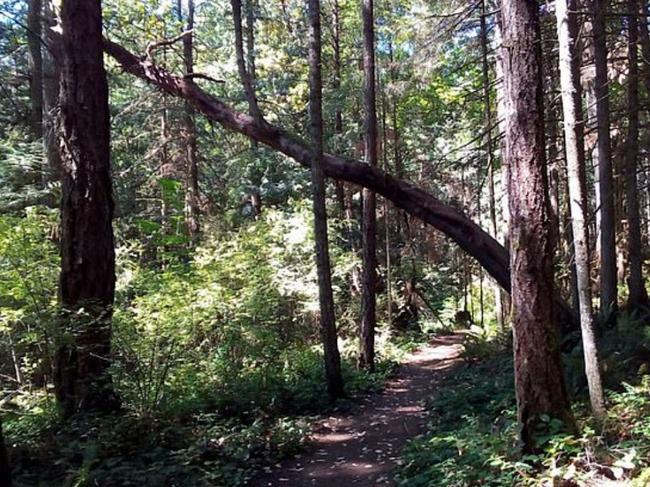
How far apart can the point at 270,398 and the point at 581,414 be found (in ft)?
15.6

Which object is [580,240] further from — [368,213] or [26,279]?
[26,279]

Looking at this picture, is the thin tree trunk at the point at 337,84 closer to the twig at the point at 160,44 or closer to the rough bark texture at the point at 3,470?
the twig at the point at 160,44

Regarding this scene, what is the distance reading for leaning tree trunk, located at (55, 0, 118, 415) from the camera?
6.73 meters

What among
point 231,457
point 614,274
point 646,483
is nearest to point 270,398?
point 231,457

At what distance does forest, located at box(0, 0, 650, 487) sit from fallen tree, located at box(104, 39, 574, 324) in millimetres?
41

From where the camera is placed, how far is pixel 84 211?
6859 mm

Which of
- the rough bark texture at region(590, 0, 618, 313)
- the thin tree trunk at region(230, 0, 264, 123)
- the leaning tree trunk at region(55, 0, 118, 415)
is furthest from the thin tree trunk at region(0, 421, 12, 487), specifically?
the rough bark texture at region(590, 0, 618, 313)

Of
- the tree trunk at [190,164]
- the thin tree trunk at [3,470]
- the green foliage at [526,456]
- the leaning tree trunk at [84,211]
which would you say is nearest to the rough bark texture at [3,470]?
the thin tree trunk at [3,470]

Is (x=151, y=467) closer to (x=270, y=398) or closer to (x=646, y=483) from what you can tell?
(x=270, y=398)

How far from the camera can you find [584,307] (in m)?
5.20

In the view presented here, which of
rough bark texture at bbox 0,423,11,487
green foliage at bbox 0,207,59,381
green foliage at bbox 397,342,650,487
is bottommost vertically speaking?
green foliage at bbox 397,342,650,487

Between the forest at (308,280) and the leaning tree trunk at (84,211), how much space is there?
0.03 m

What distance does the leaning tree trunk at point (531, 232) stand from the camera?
486 centimetres

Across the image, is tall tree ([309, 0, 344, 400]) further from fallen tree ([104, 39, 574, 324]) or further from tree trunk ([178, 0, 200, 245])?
tree trunk ([178, 0, 200, 245])
